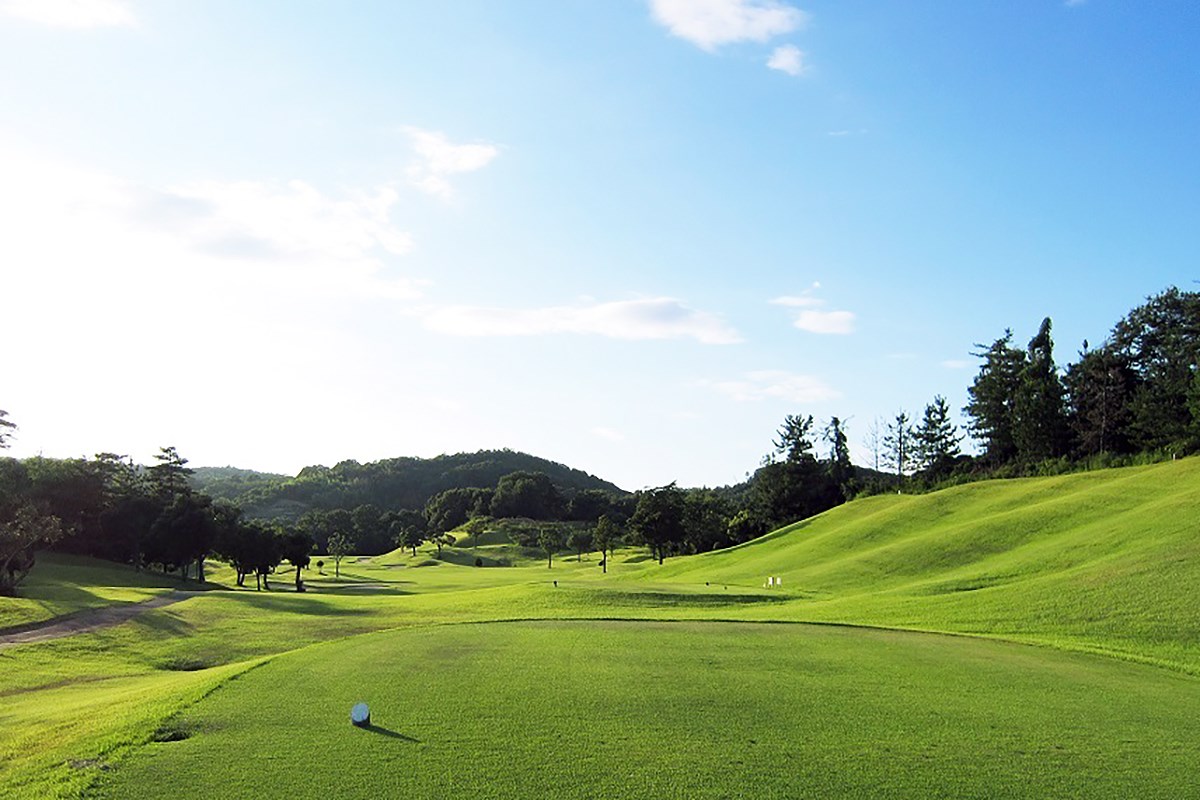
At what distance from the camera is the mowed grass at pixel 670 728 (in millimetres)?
9523

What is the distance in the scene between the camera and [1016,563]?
4009 centimetres

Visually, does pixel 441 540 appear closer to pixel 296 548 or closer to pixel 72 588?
pixel 296 548

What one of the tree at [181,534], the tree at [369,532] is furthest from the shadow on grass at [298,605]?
the tree at [369,532]

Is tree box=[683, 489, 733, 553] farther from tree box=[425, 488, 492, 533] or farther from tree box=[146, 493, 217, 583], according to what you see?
tree box=[425, 488, 492, 533]

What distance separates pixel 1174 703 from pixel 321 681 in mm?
14881

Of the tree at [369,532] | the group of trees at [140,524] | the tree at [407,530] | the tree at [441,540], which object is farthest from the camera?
the tree at [369,532]

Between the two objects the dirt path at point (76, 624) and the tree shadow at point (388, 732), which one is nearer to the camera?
the tree shadow at point (388, 732)

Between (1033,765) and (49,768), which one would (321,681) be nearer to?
(49,768)

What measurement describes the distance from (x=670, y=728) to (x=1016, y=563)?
33.5 meters

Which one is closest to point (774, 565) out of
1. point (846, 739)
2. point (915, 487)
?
point (915, 487)

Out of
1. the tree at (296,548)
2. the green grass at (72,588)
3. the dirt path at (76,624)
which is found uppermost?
the tree at (296,548)

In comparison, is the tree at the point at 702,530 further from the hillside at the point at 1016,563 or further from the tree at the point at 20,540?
the tree at the point at 20,540

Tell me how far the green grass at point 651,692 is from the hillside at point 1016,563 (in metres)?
0.21

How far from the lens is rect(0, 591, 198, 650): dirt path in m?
26.5
